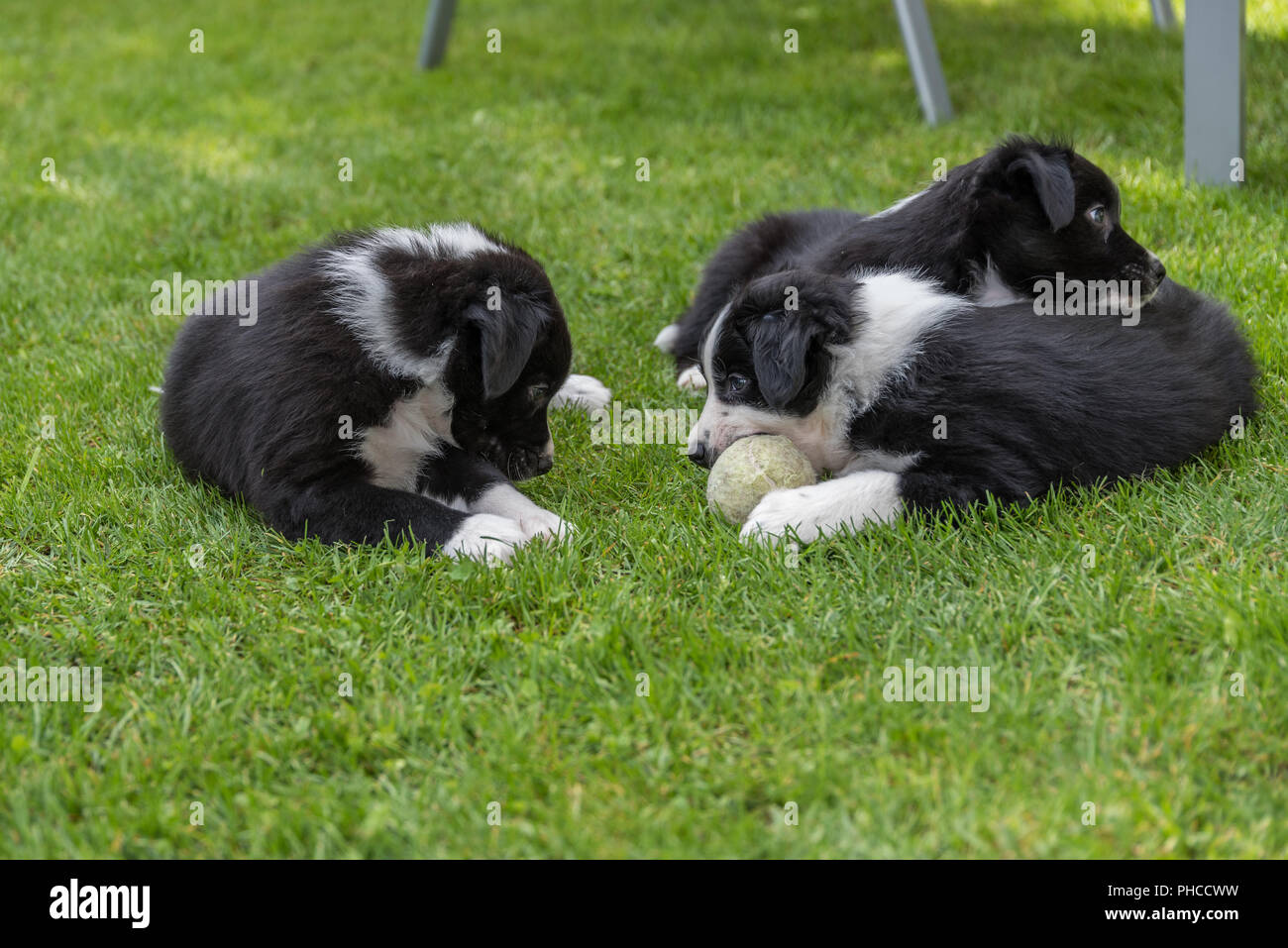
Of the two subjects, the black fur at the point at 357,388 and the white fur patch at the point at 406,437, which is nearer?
the black fur at the point at 357,388

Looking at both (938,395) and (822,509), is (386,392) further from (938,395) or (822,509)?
(938,395)

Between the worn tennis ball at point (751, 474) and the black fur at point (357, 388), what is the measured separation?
2.17 ft

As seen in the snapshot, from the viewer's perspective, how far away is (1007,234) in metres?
4.38

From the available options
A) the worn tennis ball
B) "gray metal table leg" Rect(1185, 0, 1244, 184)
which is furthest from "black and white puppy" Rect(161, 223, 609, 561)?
"gray metal table leg" Rect(1185, 0, 1244, 184)

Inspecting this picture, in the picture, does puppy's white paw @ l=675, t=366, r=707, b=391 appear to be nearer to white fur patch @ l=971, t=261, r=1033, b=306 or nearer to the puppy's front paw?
white fur patch @ l=971, t=261, r=1033, b=306

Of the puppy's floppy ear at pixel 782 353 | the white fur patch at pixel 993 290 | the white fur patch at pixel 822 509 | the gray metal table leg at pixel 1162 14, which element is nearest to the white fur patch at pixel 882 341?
the puppy's floppy ear at pixel 782 353

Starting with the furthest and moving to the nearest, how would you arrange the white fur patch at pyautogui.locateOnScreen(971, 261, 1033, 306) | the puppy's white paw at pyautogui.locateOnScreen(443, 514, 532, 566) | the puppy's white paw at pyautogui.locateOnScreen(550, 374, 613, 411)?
1. the puppy's white paw at pyautogui.locateOnScreen(550, 374, 613, 411)
2. the white fur patch at pyautogui.locateOnScreen(971, 261, 1033, 306)
3. the puppy's white paw at pyautogui.locateOnScreen(443, 514, 532, 566)

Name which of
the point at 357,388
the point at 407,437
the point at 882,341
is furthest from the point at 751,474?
the point at 357,388

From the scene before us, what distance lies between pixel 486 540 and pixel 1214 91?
4.37 meters

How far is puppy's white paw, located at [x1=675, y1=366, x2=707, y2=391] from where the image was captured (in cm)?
466

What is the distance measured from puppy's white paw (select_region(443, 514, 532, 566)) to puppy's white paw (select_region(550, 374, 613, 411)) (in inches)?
43.0

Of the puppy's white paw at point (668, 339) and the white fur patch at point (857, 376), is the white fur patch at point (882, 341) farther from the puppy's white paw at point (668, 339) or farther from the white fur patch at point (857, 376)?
the puppy's white paw at point (668, 339)

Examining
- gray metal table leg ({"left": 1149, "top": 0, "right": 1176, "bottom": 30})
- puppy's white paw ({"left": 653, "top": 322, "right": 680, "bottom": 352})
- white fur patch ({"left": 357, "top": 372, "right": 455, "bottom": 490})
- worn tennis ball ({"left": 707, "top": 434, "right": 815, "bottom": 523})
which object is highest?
gray metal table leg ({"left": 1149, "top": 0, "right": 1176, "bottom": 30})

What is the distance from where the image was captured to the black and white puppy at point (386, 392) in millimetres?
3518
